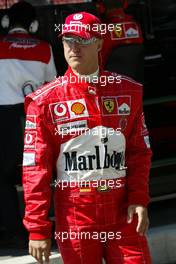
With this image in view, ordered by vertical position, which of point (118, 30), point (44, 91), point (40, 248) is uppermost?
point (118, 30)

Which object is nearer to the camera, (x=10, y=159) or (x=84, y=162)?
(x=84, y=162)

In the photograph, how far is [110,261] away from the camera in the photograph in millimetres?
2803

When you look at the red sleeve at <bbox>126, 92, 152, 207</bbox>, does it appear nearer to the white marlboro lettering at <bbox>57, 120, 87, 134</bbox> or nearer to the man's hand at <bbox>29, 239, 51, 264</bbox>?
the white marlboro lettering at <bbox>57, 120, 87, 134</bbox>

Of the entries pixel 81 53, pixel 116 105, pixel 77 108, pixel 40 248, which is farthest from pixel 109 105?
pixel 40 248

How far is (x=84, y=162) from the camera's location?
280cm

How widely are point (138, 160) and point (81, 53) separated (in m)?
0.53

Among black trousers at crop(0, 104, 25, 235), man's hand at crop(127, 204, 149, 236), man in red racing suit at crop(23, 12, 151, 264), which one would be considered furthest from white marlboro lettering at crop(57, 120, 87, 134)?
black trousers at crop(0, 104, 25, 235)

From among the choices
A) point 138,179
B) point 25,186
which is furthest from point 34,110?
point 138,179

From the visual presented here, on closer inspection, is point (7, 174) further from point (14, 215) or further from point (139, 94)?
Answer: point (139, 94)

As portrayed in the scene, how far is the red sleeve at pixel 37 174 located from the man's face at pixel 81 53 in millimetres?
241

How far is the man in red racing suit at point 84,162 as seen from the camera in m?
2.75

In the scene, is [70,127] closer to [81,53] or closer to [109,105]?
[109,105]

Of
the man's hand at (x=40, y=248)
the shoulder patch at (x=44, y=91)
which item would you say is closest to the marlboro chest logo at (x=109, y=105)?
the shoulder patch at (x=44, y=91)

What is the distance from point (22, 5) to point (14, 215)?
4.57 feet
